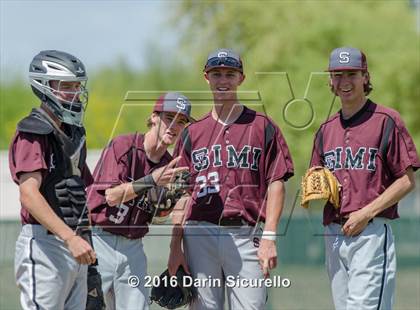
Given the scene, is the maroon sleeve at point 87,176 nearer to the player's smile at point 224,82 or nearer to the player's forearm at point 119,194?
the player's forearm at point 119,194

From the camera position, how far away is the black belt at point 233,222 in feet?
21.7

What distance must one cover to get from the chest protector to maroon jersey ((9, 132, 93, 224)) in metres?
0.04

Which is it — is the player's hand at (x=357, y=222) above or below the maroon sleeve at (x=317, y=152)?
below

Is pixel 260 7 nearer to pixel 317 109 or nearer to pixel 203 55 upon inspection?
pixel 203 55

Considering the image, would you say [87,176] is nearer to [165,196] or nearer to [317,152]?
[165,196]

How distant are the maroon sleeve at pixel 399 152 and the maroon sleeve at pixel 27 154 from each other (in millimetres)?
2433

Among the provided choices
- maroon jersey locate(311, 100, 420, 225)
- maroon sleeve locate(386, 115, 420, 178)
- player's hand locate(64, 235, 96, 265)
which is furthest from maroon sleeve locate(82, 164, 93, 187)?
maroon sleeve locate(386, 115, 420, 178)

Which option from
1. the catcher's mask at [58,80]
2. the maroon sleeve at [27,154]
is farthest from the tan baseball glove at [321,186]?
the maroon sleeve at [27,154]

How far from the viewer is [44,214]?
5602mm

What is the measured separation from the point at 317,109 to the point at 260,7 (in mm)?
8233

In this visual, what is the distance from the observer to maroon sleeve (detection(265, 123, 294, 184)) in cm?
664

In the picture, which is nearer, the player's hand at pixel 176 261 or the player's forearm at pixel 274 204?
the player's forearm at pixel 274 204

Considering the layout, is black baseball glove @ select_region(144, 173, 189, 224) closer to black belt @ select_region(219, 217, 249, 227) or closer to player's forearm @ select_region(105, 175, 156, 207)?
player's forearm @ select_region(105, 175, 156, 207)

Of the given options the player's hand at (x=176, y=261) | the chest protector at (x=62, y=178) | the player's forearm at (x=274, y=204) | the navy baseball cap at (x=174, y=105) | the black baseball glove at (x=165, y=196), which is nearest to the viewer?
the chest protector at (x=62, y=178)
